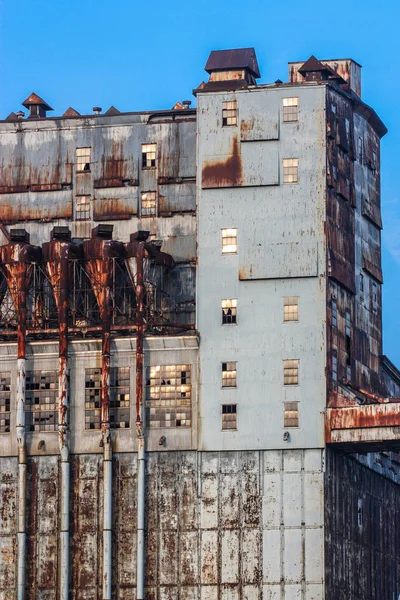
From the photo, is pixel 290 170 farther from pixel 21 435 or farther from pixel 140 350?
pixel 21 435

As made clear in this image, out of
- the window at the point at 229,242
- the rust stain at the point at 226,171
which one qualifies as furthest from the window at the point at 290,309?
the rust stain at the point at 226,171

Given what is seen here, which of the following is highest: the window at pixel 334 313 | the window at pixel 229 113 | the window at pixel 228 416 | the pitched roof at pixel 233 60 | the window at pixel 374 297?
the pitched roof at pixel 233 60

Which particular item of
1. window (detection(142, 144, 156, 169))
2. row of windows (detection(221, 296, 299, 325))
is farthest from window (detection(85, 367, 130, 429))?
window (detection(142, 144, 156, 169))

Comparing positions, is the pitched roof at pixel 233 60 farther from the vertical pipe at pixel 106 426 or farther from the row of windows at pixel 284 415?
the row of windows at pixel 284 415

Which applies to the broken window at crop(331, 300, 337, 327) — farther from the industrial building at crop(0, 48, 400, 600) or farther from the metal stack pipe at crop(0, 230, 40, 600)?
the metal stack pipe at crop(0, 230, 40, 600)

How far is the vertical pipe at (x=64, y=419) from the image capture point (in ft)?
383

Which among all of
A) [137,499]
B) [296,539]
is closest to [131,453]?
[137,499]

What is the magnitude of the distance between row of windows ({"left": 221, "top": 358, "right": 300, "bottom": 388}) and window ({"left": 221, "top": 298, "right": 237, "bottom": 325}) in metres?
2.65

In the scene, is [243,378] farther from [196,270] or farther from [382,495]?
[382,495]

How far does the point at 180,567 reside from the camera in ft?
381

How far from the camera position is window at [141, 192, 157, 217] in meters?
125

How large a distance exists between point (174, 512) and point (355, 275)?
66.5ft

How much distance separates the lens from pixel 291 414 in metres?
117

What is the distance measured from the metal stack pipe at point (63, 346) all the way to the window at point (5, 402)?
363 centimetres
